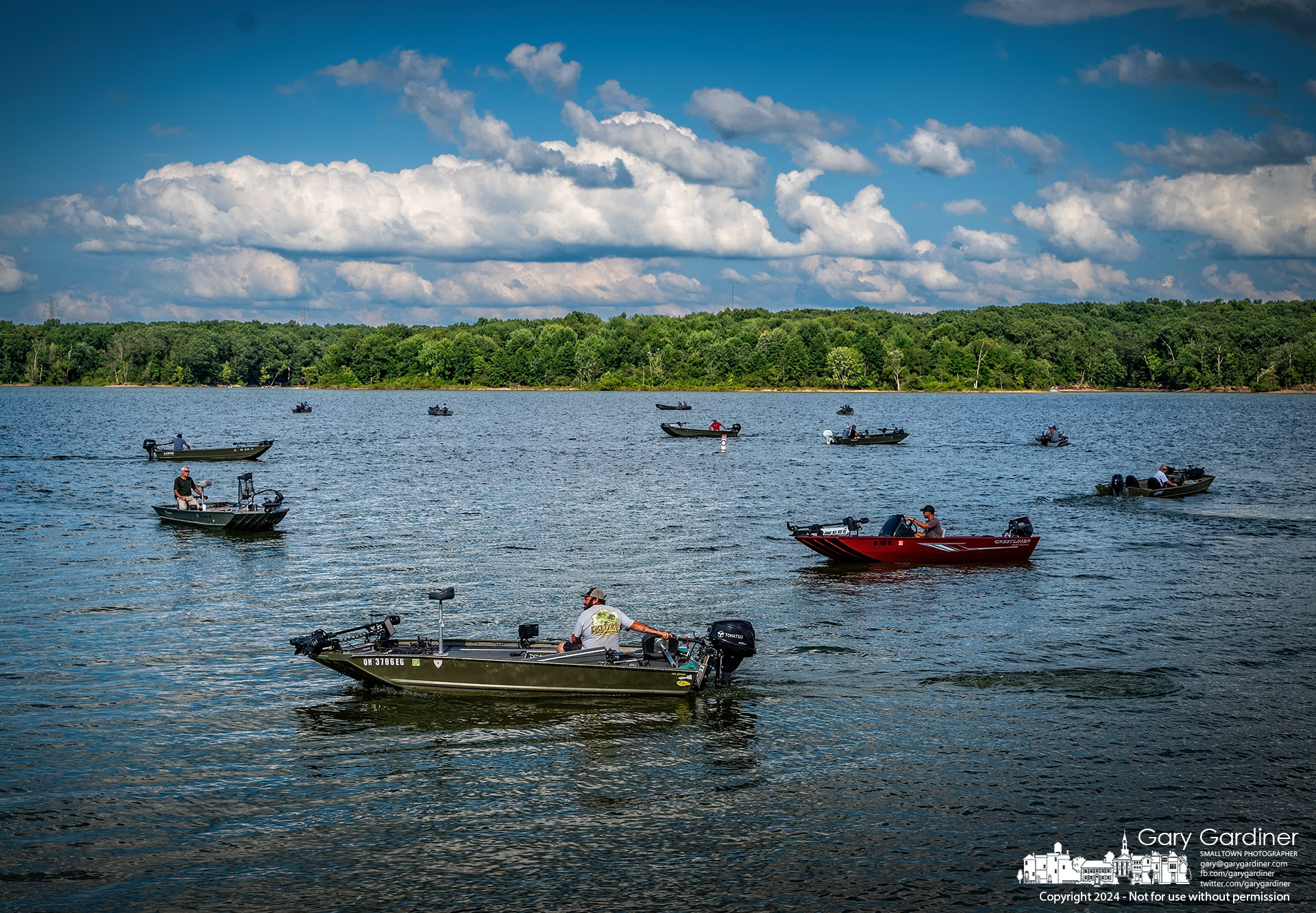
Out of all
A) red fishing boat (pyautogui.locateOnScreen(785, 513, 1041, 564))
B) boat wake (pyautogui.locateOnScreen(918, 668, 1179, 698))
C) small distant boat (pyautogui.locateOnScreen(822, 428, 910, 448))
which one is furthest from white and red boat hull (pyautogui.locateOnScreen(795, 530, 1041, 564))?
small distant boat (pyautogui.locateOnScreen(822, 428, 910, 448))

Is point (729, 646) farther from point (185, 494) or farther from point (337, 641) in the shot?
point (185, 494)

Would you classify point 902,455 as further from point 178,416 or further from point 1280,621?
point 178,416

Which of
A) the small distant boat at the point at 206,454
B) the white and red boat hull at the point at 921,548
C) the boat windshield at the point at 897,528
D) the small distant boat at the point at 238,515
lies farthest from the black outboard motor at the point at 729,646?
the small distant boat at the point at 206,454

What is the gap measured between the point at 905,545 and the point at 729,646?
51.7 feet

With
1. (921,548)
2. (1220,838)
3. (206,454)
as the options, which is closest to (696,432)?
(206,454)

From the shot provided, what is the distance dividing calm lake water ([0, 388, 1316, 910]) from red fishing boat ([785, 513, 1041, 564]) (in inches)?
30.7

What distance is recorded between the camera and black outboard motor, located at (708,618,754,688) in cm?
2125

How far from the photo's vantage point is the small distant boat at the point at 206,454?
73.6 metres

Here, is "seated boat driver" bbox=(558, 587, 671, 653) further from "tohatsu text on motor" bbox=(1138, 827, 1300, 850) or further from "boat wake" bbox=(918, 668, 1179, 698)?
"tohatsu text on motor" bbox=(1138, 827, 1300, 850)

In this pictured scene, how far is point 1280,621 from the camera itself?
27.9 metres

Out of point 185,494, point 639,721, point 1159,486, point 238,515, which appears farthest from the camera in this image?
point 1159,486

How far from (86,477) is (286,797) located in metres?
56.8

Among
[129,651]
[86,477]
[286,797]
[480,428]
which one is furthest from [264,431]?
[286,797]

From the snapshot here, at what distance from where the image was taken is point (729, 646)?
21234 millimetres
